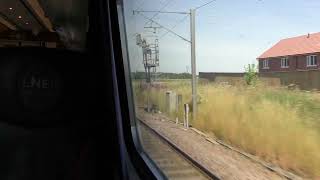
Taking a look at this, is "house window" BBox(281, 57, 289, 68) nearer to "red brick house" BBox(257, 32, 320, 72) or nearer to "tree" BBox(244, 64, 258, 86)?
"red brick house" BBox(257, 32, 320, 72)

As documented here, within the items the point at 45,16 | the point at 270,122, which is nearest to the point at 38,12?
the point at 45,16

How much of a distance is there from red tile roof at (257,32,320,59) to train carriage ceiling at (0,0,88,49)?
3.04 m


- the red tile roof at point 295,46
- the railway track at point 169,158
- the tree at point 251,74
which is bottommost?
the railway track at point 169,158

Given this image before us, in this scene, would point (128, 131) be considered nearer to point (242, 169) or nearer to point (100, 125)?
point (100, 125)

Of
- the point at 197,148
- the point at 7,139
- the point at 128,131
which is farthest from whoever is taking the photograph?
the point at 128,131

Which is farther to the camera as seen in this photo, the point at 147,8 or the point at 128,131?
the point at 128,131

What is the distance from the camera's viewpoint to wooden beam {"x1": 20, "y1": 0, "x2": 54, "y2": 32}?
245 inches

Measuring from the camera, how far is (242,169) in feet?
4.82

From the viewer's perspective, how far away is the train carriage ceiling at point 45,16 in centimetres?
463

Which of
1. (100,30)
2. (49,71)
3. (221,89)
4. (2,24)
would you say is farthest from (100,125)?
(2,24)

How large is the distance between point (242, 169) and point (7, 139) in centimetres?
121

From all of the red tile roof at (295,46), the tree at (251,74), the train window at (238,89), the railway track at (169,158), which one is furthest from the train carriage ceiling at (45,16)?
the red tile roof at (295,46)

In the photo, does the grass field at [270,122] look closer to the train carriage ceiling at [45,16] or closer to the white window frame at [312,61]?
the white window frame at [312,61]

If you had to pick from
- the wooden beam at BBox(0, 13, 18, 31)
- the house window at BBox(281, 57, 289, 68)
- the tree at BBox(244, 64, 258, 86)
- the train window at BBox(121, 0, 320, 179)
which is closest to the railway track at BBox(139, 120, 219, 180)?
the train window at BBox(121, 0, 320, 179)
